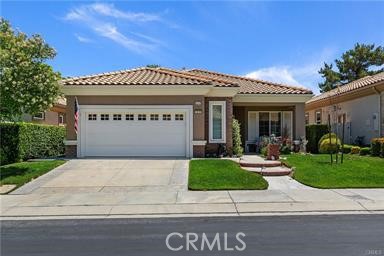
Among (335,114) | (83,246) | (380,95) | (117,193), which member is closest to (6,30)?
(117,193)

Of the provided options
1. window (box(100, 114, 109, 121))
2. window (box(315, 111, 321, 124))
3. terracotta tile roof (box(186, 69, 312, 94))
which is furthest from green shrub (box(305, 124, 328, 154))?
window (box(100, 114, 109, 121))

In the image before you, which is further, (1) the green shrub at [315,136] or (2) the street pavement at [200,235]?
(1) the green shrub at [315,136]

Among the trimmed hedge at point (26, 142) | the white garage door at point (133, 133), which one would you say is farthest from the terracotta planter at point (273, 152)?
the trimmed hedge at point (26, 142)

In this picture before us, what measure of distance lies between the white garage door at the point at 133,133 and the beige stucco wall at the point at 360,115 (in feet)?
34.6

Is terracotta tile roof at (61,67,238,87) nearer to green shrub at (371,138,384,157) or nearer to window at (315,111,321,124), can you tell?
green shrub at (371,138,384,157)

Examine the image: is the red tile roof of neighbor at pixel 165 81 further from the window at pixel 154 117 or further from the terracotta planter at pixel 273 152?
the terracotta planter at pixel 273 152

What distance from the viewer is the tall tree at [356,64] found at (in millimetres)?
46062

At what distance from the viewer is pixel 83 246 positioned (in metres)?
7.04

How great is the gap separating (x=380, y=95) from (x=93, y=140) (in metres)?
14.7

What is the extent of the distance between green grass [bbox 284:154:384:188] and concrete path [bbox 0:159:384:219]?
0.57 m

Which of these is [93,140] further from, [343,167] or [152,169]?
[343,167]

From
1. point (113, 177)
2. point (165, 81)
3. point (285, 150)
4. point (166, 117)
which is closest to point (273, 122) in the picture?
point (285, 150)

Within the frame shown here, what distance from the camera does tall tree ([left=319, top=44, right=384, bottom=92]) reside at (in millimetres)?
46062

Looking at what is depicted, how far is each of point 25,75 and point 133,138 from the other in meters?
6.45
